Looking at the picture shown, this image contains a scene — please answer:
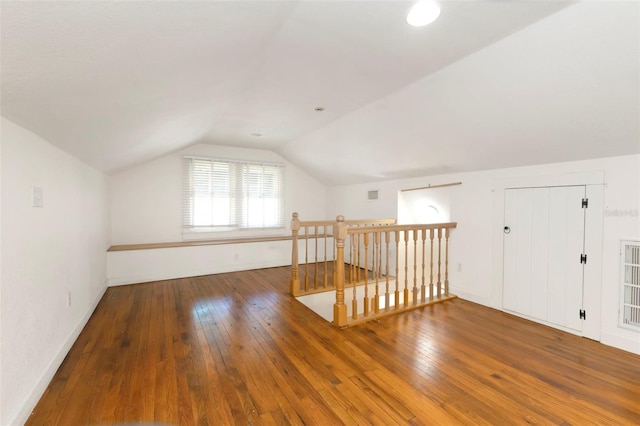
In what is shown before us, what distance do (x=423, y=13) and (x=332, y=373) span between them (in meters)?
2.39

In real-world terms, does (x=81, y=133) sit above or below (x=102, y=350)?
above

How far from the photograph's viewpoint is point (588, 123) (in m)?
2.16

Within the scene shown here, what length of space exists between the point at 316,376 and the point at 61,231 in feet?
7.43

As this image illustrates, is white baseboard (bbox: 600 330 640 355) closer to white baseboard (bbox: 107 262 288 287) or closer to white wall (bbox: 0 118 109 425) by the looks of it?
white wall (bbox: 0 118 109 425)

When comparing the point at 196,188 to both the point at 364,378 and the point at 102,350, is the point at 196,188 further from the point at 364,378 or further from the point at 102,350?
the point at 364,378

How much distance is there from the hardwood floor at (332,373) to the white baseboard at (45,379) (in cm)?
4

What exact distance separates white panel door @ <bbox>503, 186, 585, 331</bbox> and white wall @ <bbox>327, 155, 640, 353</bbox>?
4.9 inches

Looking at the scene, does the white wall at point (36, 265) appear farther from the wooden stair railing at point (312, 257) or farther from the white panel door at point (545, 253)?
the white panel door at point (545, 253)

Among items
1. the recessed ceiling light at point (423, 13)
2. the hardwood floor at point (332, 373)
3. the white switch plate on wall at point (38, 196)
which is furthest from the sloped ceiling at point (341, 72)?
the hardwood floor at point (332, 373)

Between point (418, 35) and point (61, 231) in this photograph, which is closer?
point (418, 35)

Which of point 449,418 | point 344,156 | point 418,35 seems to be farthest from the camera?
point 344,156

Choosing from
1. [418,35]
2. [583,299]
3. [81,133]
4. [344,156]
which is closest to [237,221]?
[344,156]

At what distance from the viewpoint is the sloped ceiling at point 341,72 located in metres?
1.07

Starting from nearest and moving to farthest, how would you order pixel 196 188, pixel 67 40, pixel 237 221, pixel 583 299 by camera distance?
pixel 67 40
pixel 583 299
pixel 196 188
pixel 237 221
